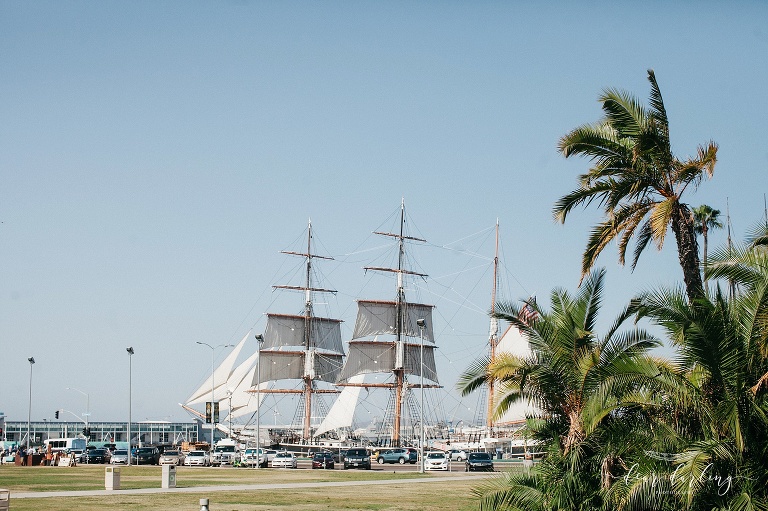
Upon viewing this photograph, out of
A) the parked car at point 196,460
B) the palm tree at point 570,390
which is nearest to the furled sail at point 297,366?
the parked car at point 196,460

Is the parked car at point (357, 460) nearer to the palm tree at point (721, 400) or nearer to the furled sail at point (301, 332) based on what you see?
the palm tree at point (721, 400)

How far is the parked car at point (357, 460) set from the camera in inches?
2689

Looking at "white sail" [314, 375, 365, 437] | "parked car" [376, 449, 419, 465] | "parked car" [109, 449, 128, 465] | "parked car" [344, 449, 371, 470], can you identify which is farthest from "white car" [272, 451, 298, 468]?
"white sail" [314, 375, 365, 437]

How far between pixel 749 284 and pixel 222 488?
90.1 ft

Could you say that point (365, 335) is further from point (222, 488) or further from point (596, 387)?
point (596, 387)

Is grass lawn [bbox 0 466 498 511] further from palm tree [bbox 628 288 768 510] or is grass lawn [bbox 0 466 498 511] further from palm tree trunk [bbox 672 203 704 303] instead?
palm tree trunk [bbox 672 203 704 303]

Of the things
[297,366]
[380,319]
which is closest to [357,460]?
[380,319]

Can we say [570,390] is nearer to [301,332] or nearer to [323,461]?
[323,461]

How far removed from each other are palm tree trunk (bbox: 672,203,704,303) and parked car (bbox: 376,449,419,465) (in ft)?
206

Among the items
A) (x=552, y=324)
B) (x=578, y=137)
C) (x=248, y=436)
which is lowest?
(x=248, y=436)

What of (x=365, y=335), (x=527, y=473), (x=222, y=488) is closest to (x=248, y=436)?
(x=365, y=335)

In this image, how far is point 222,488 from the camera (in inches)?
1602

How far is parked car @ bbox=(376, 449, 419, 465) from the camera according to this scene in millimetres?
82000

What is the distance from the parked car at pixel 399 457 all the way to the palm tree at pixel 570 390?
197 feet
